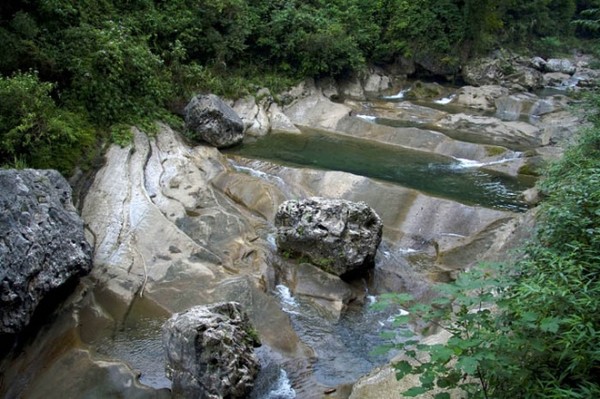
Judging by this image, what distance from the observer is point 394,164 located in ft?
43.8

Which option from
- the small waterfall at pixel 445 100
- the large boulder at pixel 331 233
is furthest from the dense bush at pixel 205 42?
the large boulder at pixel 331 233

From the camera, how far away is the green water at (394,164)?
11.3 metres

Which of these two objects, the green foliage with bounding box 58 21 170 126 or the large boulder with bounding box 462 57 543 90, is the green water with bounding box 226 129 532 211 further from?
the large boulder with bounding box 462 57 543 90

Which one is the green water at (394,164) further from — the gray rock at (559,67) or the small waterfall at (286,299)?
the gray rock at (559,67)

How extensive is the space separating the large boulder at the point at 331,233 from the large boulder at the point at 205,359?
2920mm

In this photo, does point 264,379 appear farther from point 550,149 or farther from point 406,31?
point 406,31

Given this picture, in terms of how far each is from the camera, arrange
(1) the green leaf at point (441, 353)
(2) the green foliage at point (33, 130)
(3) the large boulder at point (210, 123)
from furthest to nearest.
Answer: (3) the large boulder at point (210, 123) → (2) the green foliage at point (33, 130) → (1) the green leaf at point (441, 353)

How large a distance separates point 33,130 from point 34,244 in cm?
291

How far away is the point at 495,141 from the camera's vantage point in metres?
15.2

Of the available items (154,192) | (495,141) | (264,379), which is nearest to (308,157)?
(154,192)

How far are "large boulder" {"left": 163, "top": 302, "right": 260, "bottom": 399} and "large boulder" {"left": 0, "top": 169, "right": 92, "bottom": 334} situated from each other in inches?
75.9

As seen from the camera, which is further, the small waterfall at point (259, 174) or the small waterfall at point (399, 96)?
the small waterfall at point (399, 96)

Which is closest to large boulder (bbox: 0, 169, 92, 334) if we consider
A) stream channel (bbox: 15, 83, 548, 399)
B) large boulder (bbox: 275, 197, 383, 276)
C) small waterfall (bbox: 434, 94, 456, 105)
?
stream channel (bbox: 15, 83, 548, 399)

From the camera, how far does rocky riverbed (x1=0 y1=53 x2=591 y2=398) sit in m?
5.92
